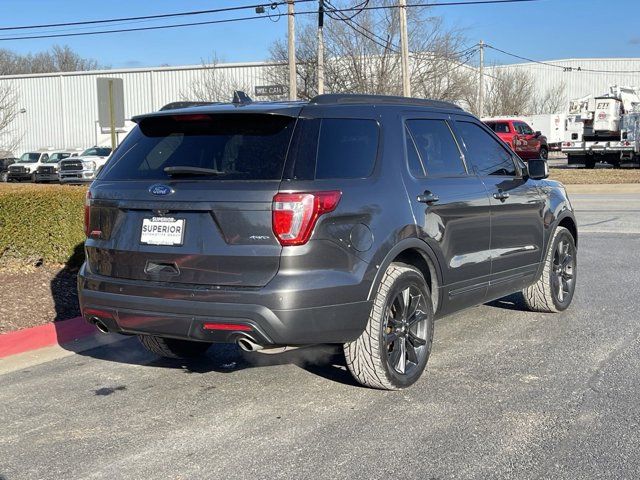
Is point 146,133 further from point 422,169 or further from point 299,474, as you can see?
point 299,474

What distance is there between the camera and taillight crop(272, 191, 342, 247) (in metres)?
4.28

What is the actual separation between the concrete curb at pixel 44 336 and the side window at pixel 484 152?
3.68 m

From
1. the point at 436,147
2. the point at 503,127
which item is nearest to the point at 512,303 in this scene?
the point at 436,147

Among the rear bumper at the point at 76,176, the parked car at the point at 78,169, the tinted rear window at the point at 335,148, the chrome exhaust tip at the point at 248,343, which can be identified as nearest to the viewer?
the chrome exhaust tip at the point at 248,343

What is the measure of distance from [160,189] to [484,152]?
2.91 meters

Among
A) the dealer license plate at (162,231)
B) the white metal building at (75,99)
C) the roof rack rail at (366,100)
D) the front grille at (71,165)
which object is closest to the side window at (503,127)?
the front grille at (71,165)

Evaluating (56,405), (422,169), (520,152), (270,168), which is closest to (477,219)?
(422,169)

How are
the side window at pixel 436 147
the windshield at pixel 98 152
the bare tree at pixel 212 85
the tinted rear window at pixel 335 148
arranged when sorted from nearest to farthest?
the tinted rear window at pixel 335 148 < the side window at pixel 436 147 < the windshield at pixel 98 152 < the bare tree at pixel 212 85

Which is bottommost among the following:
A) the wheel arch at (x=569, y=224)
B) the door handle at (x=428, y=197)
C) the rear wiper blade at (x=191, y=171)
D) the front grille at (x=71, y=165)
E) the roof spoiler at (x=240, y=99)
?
the wheel arch at (x=569, y=224)

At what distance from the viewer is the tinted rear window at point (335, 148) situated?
4.49m

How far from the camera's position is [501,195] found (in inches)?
243

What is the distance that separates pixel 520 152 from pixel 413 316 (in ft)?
106

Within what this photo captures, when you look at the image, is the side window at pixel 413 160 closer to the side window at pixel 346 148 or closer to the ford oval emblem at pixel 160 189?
the side window at pixel 346 148

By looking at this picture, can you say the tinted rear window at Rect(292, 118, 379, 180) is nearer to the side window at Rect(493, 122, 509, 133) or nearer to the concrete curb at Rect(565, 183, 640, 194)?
the concrete curb at Rect(565, 183, 640, 194)
